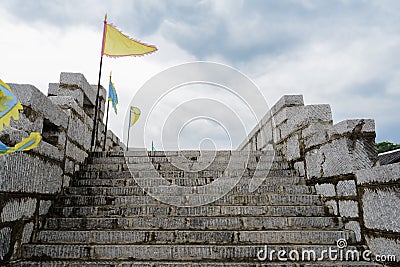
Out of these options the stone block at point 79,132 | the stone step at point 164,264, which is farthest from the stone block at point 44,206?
the stone block at point 79,132

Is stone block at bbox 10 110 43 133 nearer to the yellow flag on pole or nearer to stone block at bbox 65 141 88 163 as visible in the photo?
stone block at bbox 65 141 88 163

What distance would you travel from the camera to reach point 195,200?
3734 mm

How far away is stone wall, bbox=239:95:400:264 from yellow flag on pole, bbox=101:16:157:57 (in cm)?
308

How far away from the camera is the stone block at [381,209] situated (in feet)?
8.24

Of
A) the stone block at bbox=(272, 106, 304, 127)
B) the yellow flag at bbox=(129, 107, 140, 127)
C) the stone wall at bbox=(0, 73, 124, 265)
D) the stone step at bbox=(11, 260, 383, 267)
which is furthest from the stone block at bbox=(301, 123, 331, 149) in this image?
the yellow flag at bbox=(129, 107, 140, 127)

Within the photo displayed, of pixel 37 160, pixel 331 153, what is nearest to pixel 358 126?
pixel 331 153

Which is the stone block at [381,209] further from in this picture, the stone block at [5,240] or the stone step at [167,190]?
the stone block at [5,240]

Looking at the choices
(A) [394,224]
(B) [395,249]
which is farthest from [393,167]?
(B) [395,249]

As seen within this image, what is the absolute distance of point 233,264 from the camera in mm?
2729

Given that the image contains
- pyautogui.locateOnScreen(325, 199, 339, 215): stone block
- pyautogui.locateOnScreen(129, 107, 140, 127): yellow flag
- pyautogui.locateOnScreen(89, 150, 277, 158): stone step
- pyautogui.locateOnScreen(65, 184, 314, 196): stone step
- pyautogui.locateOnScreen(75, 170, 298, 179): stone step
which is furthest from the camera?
pyautogui.locateOnScreen(129, 107, 140, 127): yellow flag

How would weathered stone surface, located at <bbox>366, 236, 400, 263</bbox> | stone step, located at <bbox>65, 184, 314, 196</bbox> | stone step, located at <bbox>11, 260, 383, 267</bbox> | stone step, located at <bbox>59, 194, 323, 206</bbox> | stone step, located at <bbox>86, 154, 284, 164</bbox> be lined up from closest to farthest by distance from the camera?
weathered stone surface, located at <bbox>366, 236, 400, 263</bbox>
stone step, located at <bbox>11, 260, 383, 267</bbox>
stone step, located at <bbox>59, 194, 323, 206</bbox>
stone step, located at <bbox>65, 184, 314, 196</bbox>
stone step, located at <bbox>86, 154, 284, 164</bbox>

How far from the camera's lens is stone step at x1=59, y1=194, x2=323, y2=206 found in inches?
146

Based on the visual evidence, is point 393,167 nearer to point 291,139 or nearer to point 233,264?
point 233,264

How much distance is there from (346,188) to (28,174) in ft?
11.4
